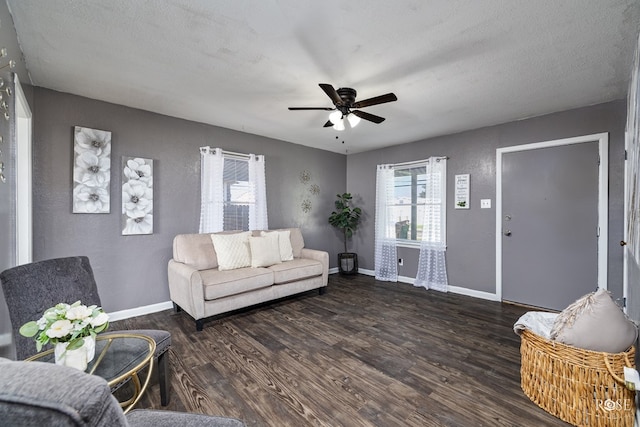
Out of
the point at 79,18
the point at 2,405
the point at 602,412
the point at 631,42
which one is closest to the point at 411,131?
the point at 631,42

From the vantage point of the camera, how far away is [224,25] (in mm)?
1833

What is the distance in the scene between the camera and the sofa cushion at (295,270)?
11.5 ft

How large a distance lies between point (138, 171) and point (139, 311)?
1682 millimetres

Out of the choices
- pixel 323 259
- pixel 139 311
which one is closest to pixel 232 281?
pixel 139 311

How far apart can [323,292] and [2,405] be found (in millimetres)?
3907

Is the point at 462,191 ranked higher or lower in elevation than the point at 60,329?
higher

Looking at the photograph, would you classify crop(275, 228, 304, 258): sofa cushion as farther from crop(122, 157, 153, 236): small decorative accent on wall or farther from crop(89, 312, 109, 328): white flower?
crop(89, 312, 109, 328): white flower

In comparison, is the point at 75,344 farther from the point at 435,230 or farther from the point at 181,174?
the point at 435,230

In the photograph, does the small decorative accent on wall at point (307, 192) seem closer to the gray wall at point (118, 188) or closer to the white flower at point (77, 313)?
the gray wall at point (118, 188)

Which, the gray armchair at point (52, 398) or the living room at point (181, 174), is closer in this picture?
the gray armchair at point (52, 398)

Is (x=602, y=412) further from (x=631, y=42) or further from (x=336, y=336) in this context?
(x=631, y=42)

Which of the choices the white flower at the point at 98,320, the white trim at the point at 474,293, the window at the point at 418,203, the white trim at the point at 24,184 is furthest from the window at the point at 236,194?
the white trim at the point at 474,293

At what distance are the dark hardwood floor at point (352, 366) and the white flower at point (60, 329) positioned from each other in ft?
3.11

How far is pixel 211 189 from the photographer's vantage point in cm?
380
